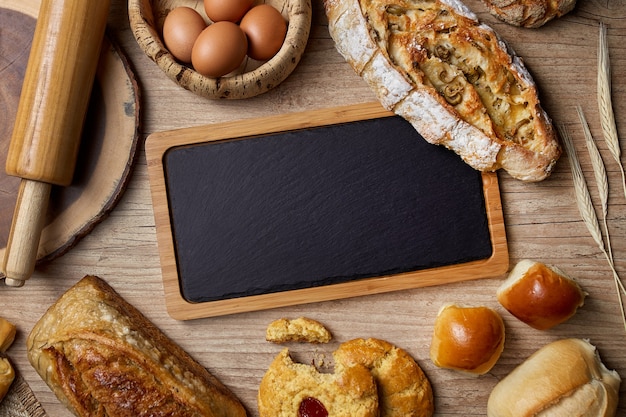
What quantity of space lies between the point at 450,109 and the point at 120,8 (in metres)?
1.12

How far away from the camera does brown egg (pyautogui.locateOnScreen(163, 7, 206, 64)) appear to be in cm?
172

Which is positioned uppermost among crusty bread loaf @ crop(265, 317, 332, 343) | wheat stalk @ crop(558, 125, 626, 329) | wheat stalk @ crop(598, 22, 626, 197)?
wheat stalk @ crop(598, 22, 626, 197)

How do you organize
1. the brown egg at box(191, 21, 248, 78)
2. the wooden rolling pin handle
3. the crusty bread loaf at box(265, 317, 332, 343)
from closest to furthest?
the brown egg at box(191, 21, 248, 78) < the wooden rolling pin handle < the crusty bread loaf at box(265, 317, 332, 343)

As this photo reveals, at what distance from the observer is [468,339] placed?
1.76 m

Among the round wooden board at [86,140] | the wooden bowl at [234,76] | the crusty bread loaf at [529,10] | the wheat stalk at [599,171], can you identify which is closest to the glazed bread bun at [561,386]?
the wheat stalk at [599,171]

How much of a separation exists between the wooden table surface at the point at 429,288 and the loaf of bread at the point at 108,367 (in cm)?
14

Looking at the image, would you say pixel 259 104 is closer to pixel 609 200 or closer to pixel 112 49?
pixel 112 49

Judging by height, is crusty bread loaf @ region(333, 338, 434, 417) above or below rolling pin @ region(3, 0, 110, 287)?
below

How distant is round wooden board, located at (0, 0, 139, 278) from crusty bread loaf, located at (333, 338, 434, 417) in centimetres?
91

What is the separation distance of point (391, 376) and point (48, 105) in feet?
4.33

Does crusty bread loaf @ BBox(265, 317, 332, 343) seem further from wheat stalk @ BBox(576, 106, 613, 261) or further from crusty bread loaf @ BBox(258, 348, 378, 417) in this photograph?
wheat stalk @ BBox(576, 106, 613, 261)

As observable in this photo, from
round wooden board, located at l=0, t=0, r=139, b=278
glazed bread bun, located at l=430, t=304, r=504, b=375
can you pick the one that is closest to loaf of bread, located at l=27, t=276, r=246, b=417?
round wooden board, located at l=0, t=0, r=139, b=278

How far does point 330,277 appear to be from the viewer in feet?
6.21

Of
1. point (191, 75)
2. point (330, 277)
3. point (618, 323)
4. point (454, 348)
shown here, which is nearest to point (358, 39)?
point (191, 75)
